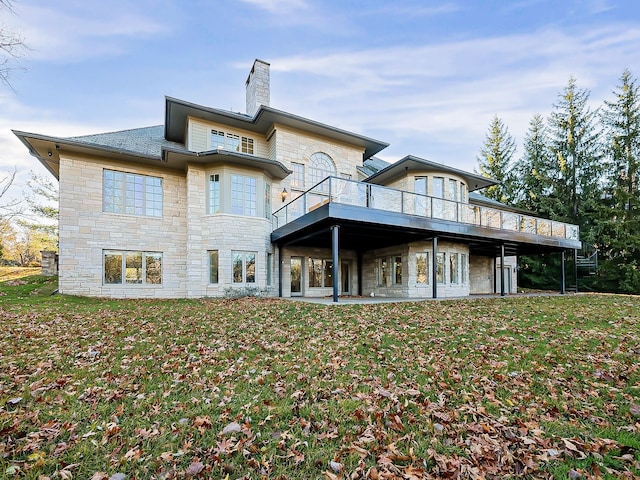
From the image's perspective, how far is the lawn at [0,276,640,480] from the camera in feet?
7.22

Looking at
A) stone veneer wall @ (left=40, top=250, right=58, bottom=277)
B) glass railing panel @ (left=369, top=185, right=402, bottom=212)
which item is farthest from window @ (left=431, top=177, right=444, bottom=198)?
stone veneer wall @ (left=40, top=250, right=58, bottom=277)

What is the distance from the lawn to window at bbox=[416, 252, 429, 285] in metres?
8.22

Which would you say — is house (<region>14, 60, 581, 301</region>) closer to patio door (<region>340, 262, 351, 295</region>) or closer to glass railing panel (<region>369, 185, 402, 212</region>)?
glass railing panel (<region>369, 185, 402, 212</region>)

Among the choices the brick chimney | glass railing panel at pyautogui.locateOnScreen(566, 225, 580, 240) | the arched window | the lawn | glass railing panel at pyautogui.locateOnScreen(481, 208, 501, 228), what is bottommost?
the lawn

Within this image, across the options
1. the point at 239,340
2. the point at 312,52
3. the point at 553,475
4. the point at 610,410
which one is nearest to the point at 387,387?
the point at 553,475

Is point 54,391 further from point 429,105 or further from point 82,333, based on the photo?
point 429,105

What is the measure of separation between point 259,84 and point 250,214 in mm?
7748

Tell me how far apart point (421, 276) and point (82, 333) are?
41.4 feet

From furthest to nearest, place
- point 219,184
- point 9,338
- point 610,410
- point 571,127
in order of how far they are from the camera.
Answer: point 571,127 < point 219,184 < point 9,338 < point 610,410

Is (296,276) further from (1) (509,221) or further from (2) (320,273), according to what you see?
(1) (509,221)

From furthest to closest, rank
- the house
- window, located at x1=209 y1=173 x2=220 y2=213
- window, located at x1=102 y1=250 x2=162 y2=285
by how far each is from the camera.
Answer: window, located at x1=209 y1=173 x2=220 y2=213 < window, located at x1=102 y1=250 x2=162 y2=285 < the house

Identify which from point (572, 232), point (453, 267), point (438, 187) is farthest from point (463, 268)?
point (572, 232)

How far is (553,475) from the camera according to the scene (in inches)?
82.0

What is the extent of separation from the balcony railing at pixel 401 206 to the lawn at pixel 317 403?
542cm
